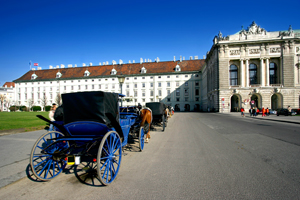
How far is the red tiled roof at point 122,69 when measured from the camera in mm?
79688

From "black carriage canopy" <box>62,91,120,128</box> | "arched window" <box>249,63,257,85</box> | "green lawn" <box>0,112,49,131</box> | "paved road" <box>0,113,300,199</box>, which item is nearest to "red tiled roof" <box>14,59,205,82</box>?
"arched window" <box>249,63,257,85</box>

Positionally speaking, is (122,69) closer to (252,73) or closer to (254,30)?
(252,73)

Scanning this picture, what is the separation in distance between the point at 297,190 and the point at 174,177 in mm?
2532

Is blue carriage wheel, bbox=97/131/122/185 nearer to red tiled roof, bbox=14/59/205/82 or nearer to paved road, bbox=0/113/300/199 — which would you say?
paved road, bbox=0/113/300/199

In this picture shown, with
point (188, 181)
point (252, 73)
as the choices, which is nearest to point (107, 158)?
point (188, 181)

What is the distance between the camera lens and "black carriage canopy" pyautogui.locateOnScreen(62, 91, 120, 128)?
15.7ft

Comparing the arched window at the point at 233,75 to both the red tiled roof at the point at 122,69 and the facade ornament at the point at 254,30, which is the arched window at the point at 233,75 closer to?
the facade ornament at the point at 254,30

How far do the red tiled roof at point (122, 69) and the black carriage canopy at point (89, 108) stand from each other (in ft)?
247

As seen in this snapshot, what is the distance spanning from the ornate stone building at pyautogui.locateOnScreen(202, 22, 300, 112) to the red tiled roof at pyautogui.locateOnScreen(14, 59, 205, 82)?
27.9 m

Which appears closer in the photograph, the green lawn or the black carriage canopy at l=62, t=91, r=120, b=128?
the black carriage canopy at l=62, t=91, r=120, b=128

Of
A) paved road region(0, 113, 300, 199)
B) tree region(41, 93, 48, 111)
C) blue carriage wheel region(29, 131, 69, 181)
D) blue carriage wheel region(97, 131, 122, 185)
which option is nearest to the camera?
paved road region(0, 113, 300, 199)

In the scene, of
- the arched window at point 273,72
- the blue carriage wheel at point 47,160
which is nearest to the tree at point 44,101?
the arched window at point 273,72

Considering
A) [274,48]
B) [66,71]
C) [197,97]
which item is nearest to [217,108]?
[274,48]

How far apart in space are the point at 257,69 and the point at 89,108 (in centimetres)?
5533
